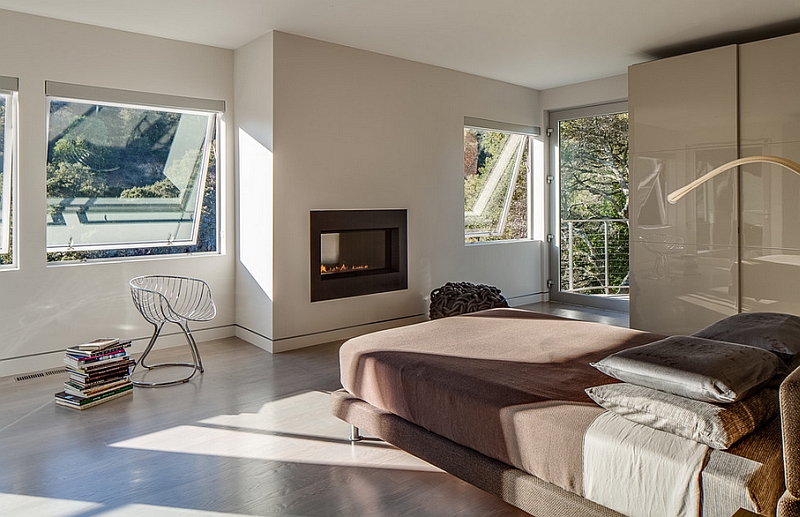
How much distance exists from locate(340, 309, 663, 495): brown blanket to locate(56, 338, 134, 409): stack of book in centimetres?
172

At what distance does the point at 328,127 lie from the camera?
16.5 ft

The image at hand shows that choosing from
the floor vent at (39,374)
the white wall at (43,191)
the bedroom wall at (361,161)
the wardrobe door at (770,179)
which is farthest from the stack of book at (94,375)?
the wardrobe door at (770,179)

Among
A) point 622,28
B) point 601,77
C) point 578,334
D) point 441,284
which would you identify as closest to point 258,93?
point 441,284

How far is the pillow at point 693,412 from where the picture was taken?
169cm

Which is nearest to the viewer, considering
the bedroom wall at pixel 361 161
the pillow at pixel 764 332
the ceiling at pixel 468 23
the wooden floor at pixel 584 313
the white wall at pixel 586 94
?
the pillow at pixel 764 332

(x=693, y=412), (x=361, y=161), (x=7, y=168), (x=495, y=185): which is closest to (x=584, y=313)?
(x=495, y=185)

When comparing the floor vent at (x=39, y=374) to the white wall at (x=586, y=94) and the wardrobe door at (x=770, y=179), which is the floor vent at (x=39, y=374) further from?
the white wall at (x=586, y=94)

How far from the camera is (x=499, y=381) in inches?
90.6

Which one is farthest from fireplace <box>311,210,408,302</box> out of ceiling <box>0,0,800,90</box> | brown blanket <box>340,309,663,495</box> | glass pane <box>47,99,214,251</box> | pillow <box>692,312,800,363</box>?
pillow <box>692,312,800,363</box>

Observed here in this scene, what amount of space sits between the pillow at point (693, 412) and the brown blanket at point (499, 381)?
4.5 inches

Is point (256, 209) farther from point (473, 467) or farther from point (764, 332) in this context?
point (764, 332)

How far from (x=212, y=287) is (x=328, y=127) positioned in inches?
69.6

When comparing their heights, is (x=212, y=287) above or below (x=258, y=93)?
below

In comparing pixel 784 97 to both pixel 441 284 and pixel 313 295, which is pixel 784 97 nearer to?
pixel 441 284
